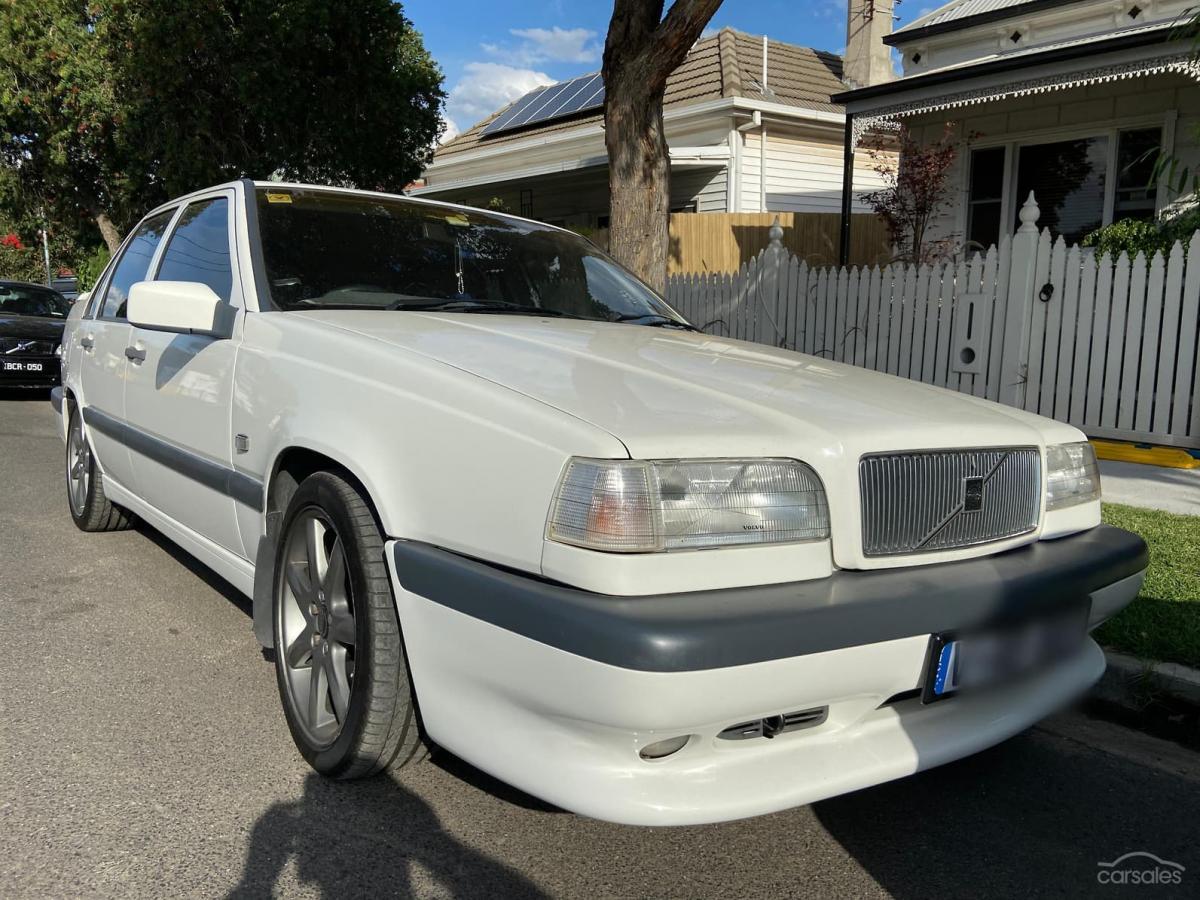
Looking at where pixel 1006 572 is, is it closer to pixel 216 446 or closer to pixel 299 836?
pixel 299 836

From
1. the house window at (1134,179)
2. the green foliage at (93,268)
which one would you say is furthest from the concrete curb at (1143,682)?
the green foliage at (93,268)

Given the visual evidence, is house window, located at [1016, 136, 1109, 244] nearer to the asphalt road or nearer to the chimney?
the chimney

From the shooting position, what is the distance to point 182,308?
3064mm

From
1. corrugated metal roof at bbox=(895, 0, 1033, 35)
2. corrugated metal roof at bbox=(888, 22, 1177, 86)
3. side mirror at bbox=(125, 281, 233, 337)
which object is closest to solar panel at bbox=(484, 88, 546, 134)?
corrugated metal roof at bbox=(895, 0, 1033, 35)

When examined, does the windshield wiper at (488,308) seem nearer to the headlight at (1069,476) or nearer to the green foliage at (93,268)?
the headlight at (1069,476)

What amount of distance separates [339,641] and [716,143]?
14.3 m

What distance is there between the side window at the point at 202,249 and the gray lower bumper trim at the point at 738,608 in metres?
1.74

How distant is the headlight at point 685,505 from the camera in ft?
6.31

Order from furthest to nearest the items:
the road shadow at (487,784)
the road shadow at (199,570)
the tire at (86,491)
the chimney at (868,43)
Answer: the chimney at (868,43)
the tire at (86,491)
the road shadow at (199,570)
the road shadow at (487,784)

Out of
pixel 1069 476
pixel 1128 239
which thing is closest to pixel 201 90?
pixel 1128 239

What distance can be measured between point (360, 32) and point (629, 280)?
34.8ft

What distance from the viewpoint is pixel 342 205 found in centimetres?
361

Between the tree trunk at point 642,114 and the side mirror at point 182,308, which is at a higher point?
the tree trunk at point 642,114

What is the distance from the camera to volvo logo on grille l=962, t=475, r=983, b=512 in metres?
2.35
